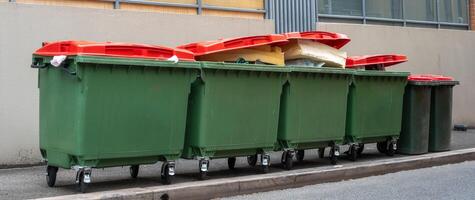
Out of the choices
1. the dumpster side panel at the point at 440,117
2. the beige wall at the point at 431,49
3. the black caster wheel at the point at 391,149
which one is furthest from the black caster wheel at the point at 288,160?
the beige wall at the point at 431,49

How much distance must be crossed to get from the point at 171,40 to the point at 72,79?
13.6 feet

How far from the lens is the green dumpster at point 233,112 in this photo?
292 inches

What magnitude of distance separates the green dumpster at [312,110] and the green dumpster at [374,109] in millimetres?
261

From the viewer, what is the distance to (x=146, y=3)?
10734 mm

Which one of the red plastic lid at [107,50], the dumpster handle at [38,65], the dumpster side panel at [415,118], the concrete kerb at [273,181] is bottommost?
the concrete kerb at [273,181]

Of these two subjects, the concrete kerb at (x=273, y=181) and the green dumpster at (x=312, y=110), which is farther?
the green dumpster at (x=312, y=110)

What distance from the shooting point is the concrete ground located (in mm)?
6875

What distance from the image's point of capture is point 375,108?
31.3 ft

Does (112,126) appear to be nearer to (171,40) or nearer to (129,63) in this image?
(129,63)

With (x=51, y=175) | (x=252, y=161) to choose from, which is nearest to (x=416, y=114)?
(x=252, y=161)

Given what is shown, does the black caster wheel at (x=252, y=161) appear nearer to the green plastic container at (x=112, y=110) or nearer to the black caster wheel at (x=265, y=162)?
the black caster wheel at (x=265, y=162)

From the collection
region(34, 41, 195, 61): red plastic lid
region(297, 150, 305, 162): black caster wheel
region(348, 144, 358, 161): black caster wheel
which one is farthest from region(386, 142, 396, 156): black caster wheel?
region(34, 41, 195, 61): red plastic lid

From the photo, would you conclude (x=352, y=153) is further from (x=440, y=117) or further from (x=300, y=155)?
(x=440, y=117)

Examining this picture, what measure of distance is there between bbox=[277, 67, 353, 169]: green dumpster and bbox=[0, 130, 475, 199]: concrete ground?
0.43 metres
